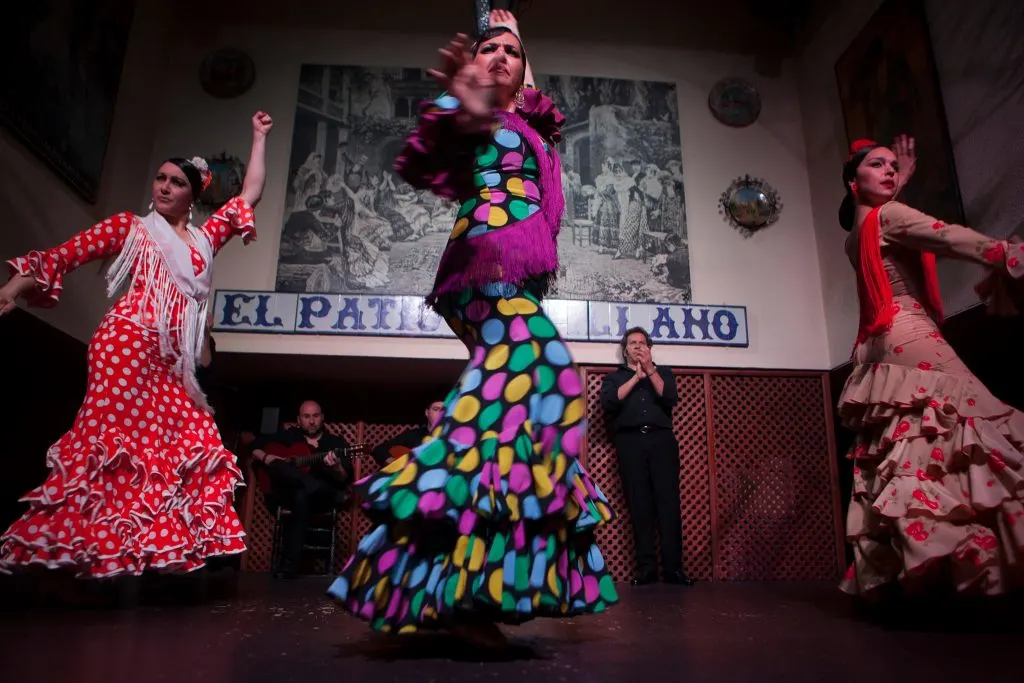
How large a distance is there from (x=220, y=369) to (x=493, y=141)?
4.31 meters

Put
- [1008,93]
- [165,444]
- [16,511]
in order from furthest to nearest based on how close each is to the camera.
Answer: [16,511] → [1008,93] → [165,444]

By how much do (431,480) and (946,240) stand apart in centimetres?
181

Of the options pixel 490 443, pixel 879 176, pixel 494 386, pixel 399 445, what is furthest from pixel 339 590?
pixel 399 445

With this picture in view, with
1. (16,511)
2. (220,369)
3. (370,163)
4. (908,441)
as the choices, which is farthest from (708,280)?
(16,511)

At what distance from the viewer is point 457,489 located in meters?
1.46

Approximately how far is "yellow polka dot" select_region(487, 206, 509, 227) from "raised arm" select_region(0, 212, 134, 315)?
1.62 metres

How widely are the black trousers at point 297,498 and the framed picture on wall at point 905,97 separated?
4.40m

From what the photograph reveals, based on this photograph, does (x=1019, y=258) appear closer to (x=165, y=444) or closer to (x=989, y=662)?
(x=989, y=662)

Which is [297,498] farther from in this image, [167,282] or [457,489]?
[457,489]

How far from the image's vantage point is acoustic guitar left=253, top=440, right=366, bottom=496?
16.6 feet

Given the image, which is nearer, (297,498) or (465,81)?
(465,81)

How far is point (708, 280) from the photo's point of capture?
5.55 m

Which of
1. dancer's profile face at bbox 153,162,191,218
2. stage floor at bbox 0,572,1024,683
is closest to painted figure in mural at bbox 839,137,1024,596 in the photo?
stage floor at bbox 0,572,1024,683

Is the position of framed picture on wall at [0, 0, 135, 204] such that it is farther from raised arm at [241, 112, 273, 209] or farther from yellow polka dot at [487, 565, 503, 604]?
yellow polka dot at [487, 565, 503, 604]
